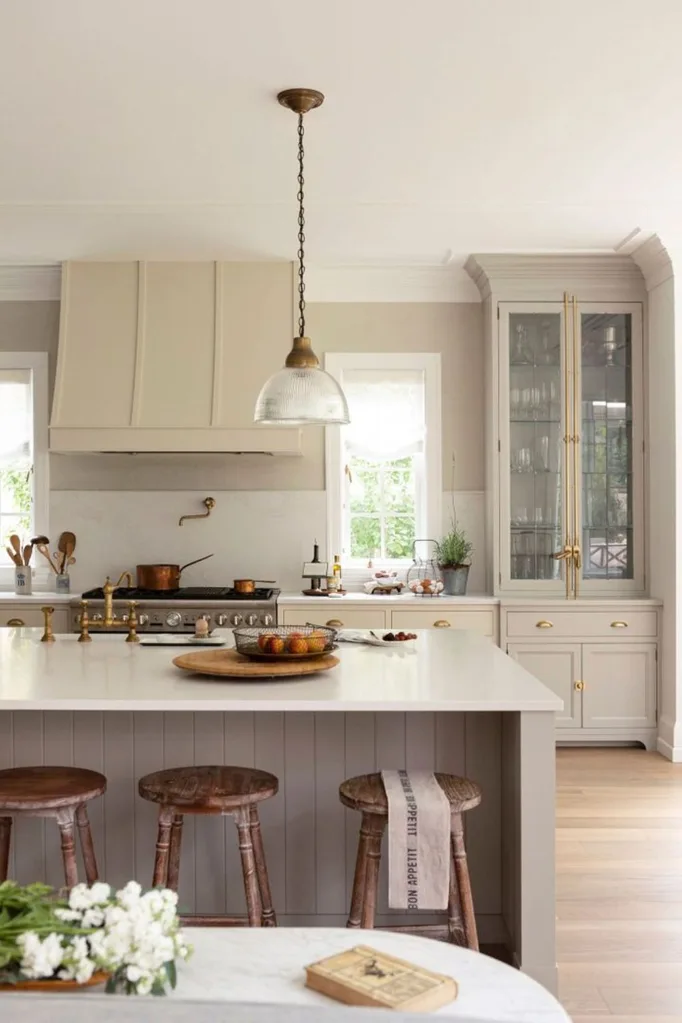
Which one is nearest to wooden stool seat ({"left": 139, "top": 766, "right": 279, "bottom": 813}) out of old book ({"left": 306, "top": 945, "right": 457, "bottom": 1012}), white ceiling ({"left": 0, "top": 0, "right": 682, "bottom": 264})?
old book ({"left": 306, "top": 945, "right": 457, "bottom": 1012})

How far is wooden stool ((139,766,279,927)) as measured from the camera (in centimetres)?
297

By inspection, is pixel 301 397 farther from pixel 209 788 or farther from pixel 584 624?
pixel 584 624

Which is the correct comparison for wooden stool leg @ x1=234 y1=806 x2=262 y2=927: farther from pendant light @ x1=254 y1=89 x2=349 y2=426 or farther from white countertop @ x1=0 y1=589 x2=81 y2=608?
white countertop @ x1=0 y1=589 x2=81 y2=608

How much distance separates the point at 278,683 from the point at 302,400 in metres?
0.92

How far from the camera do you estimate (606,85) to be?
3.81 meters

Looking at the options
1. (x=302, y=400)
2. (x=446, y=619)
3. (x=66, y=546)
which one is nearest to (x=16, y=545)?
(x=66, y=546)

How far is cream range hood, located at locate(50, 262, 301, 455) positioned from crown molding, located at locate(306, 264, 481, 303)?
1.59 feet

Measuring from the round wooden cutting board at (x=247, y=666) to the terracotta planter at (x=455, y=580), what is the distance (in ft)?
9.61

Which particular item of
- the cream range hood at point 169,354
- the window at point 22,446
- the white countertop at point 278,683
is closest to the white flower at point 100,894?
the white countertop at point 278,683

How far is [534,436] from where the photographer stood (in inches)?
252

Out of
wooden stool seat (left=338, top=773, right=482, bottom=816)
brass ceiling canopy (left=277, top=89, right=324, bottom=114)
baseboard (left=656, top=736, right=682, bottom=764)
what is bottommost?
baseboard (left=656, top=736, right=682, bottom=764)

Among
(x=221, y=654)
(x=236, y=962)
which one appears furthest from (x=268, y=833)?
(x=236, y=962)

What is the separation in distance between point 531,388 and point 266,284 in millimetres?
1606

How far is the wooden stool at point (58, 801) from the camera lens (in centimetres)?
295
